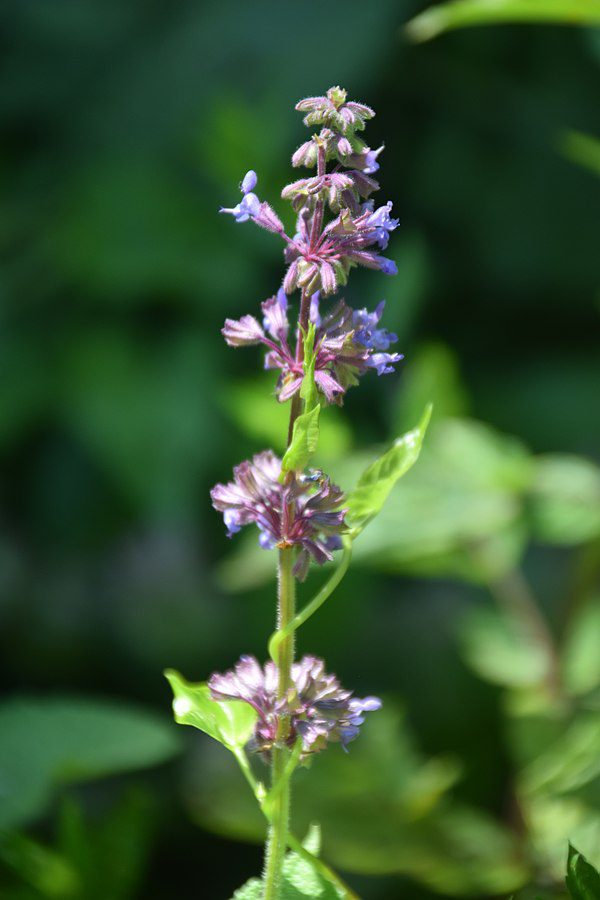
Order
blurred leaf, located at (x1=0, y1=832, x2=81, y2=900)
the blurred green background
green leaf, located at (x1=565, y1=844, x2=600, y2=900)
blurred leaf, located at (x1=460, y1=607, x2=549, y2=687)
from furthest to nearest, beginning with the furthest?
blurred leaf, located at (x1=460, y1=607, x2=549, y2=687) < the blurred green background < blurred leaf, located at (x1=0, y1=832, x2=81, y2=900) < green leaf, located at (x1=565, y1=844, x2=600, y2=900)

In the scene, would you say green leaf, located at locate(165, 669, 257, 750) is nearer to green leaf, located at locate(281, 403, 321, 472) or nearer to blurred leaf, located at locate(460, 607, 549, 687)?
green leaf, located at locate(281, 403, 321, 472)

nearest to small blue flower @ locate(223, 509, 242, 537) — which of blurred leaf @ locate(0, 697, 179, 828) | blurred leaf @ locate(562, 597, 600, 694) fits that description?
blurred leaf @ locate(0, 697, 179, 828)

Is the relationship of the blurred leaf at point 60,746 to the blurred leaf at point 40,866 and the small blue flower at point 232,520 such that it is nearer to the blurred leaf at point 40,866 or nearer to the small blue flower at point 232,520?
the blurred leaf at point 40,866

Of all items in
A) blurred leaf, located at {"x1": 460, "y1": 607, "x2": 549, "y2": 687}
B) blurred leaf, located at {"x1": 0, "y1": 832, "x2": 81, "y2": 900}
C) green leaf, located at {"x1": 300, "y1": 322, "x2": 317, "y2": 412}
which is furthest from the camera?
blurred leaf, located at {"x1": 460, "y1": 607, "x2": 549, "y2": 687}

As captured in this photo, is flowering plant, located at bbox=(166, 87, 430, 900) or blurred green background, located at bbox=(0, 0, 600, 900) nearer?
flowering plant, located at bbox=(166, 87, 430, 900)

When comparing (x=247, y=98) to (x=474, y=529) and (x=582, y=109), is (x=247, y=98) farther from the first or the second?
(x=474, y=529)

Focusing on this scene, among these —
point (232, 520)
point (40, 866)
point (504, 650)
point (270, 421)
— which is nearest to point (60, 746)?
point (40, 866)

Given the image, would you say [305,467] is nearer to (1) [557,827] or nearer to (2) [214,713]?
(2) [214,713]
